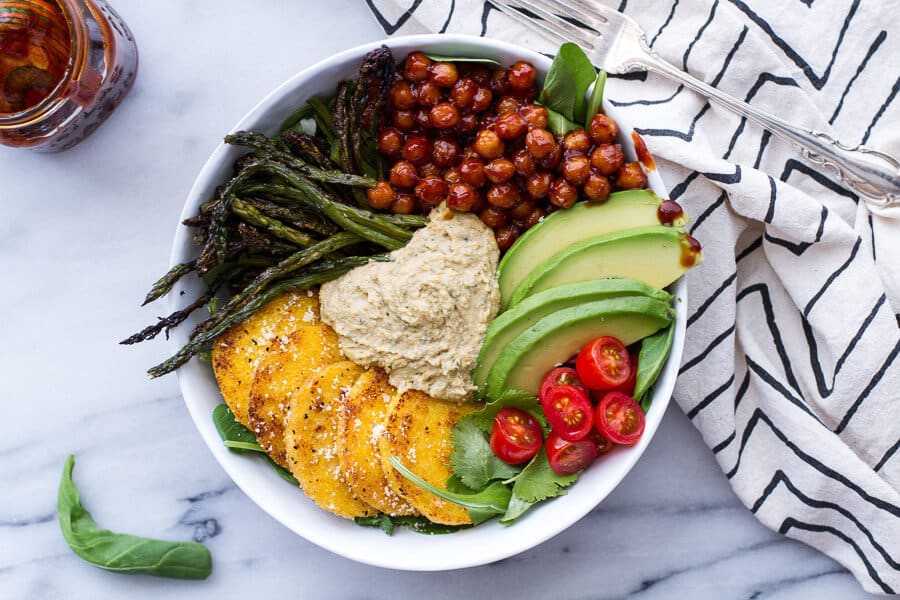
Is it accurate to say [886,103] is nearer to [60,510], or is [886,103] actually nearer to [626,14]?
[626,14]

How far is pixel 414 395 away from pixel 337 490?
17.5 inches

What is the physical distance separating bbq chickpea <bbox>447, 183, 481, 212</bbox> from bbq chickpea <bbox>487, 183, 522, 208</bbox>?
60 millimetres

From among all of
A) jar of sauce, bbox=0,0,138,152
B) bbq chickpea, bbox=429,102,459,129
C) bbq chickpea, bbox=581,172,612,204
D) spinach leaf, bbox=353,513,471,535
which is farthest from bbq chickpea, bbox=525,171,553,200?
jar of sauce, bbox=0,0,138,152

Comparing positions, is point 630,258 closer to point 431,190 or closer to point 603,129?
point 603,129

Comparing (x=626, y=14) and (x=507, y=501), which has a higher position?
(x=626, y=14)

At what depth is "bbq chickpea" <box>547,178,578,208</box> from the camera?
2729 millimetres

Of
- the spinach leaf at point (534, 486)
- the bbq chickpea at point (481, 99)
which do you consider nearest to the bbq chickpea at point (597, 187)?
the bbq chickpea at point (481, 99)

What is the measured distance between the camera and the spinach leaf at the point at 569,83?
8.84ft

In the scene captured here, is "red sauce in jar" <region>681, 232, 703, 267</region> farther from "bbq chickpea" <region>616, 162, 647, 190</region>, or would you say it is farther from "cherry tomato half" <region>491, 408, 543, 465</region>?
"cherry tomato half" <region>491, 408, 543, 465</region>

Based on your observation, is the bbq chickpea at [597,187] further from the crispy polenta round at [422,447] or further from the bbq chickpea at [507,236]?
the crispy polenta round at [422,447]

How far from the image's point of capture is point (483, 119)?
114 inches

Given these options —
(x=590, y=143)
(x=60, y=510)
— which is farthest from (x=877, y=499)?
(x=60, y=510)

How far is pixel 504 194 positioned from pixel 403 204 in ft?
1.24

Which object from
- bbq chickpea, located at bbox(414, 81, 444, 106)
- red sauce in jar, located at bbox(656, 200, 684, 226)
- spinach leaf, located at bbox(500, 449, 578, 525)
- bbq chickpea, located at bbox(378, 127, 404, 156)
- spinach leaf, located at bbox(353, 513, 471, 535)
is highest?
bbq chickpea, located at bbox(414, 81, 444, 106)
